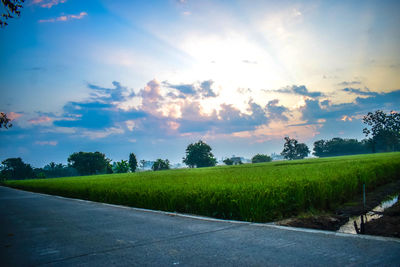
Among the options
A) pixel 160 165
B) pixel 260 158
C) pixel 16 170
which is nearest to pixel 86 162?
pixel 160 165

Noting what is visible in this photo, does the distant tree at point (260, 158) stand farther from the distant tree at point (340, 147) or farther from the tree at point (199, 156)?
the tree at point (199, 156)

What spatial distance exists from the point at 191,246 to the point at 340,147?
133 meters

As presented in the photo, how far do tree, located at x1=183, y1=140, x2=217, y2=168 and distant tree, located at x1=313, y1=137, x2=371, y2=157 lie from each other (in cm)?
5896

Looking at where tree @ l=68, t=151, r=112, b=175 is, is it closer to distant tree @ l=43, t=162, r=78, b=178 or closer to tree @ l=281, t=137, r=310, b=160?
distant tree @ l=43, t=162, r=78, b=178

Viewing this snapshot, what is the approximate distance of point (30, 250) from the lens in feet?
13.8

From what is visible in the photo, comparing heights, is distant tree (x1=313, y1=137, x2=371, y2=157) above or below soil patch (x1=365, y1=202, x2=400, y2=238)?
above

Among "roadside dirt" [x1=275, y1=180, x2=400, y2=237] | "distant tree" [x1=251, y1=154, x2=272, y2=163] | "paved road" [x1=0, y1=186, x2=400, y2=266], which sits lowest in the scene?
"roadside dirt" [x1=275, y1=180, x2=400, y2=237]

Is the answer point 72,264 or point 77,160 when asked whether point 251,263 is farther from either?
point 77,160

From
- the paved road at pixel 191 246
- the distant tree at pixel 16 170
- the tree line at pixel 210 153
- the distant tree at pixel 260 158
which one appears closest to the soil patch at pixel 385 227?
the paved road at pixel 191 246

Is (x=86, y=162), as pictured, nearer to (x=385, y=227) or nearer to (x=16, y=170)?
(x=16, y=170)

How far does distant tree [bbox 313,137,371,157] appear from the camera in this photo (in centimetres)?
11650

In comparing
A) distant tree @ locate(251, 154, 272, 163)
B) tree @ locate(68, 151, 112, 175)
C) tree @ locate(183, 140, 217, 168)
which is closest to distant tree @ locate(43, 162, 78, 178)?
tree @ locate(68, 151, 112, 175)

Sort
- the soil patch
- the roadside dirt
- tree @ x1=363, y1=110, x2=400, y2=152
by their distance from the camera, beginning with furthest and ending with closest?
tree @ x1=363, y1=110, x2=400, y2=152
the roadside dirt
the soil patch

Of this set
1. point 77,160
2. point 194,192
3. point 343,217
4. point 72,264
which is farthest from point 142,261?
point 77,160
